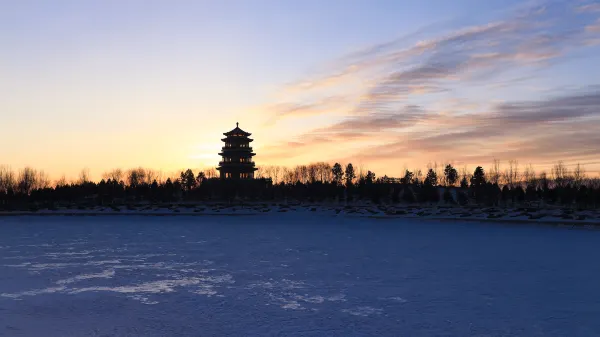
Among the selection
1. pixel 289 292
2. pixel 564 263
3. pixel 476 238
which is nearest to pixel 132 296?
pixel 289 292

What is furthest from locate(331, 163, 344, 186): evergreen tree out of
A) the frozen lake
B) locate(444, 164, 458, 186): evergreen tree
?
the frozen lake

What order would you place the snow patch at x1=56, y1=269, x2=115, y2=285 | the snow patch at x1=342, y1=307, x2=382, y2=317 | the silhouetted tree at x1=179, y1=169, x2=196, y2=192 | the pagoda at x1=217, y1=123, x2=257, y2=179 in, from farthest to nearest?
the silhouetted tree at x1=179, y1=169, x2=196, y2=192, the pagoda at x1=217, y1=123, x2=257, y2=179, the snow patch at x1=56, y1=269, x2=115, y2=285, the snow patch at x1=342, y1=307, x2=382, y2=317

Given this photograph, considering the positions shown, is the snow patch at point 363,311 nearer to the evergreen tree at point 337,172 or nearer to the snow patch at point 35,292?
the snow patch at point 35,292

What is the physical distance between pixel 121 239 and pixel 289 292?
15.2 m

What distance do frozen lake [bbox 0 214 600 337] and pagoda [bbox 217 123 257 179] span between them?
6014 cm

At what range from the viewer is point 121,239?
24859mm

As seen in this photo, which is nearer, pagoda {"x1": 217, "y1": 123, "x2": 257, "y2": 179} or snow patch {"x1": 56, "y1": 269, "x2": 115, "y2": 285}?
snow patch {"x1": 56, "y1": 269, "x2": 115, "y2": 285}

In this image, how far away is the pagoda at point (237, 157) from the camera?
271 ft

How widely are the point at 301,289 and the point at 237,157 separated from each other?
72734 mm

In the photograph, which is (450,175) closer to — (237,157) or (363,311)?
(237,157)

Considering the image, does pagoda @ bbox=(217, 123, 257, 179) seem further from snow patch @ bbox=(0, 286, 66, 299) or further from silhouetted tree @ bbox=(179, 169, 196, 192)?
snow patch @ bbox=(0, 286, 66, 299)

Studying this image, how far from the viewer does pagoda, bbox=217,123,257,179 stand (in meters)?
82.6

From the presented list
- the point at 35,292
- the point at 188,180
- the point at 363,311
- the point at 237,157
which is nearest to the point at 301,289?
the point at 363,311

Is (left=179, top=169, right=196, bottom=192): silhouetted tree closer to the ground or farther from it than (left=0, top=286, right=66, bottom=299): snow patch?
farther from it
